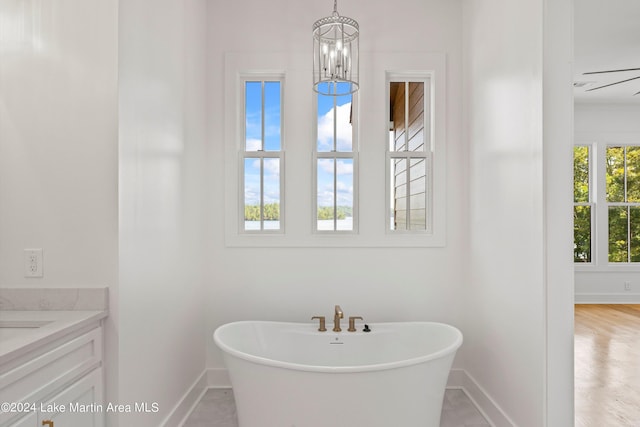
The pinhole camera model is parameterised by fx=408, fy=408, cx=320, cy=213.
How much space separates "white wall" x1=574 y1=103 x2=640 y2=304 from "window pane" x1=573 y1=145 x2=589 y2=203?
0.16m

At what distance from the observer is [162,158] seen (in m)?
2.26

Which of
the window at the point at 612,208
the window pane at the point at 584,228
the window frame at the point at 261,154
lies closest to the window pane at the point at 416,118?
the window frame at the point at 261,154

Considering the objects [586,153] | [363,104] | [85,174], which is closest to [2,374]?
[85,174]

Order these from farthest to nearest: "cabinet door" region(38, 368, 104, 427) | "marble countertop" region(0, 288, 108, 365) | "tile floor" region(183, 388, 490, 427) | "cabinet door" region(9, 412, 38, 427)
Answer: "tile floor" region(183, 388, 490, 427) → "marble countertop" region(0, 288, 108, 365) → "cabinet door" region(38, 368, 104, 427) → "cabinet door" region(9, 412, 38, 427)

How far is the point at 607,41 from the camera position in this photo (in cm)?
390

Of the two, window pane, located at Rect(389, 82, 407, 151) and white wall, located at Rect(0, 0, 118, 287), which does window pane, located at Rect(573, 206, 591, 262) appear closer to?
window pane, located at Rect(389, 82, 407, 151)

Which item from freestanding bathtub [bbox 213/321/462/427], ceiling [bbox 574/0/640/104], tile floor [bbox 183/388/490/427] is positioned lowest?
tile floor [bbox 183/388/490/427]

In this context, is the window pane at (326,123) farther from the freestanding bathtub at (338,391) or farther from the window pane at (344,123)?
the freestanding bathtub at (338,391)

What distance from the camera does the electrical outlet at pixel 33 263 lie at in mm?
1711

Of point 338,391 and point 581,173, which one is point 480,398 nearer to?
point 338,391

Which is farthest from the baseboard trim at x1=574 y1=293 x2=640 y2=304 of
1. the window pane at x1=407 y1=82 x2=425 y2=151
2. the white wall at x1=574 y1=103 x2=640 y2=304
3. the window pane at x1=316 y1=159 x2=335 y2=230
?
the window pane at x1=316 y1=159 x2=335 y2=230

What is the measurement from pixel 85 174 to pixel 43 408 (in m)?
0.89

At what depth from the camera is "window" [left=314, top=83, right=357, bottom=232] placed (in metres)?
3.21

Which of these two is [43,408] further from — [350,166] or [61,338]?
[350,166]
